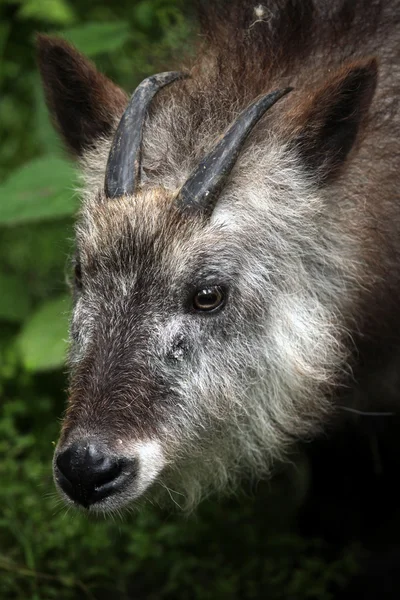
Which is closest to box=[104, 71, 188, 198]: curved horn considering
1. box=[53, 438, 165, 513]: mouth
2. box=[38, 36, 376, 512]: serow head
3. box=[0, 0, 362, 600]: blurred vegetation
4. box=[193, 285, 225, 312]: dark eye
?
box=[38, 36, 376, 512]: serow head

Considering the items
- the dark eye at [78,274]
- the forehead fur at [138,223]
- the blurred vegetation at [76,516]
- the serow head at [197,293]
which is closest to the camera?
the serow head at [197,293]

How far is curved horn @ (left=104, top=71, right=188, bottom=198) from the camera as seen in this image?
11.5ft

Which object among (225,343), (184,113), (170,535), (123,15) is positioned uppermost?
(123,15)

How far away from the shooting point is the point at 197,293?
343 cm

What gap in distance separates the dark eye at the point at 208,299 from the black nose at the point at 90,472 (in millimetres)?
622

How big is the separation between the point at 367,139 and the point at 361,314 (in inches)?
27.1

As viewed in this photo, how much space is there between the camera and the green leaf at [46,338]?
4723 millimetres

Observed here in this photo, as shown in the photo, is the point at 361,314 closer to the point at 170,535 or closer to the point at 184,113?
the point at 184,113

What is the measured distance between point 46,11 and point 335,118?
9.35 feet

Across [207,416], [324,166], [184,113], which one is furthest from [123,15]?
[207,416]

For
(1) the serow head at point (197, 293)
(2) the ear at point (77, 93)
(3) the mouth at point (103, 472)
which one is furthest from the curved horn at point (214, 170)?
(3) the mouth at point (103, 472)

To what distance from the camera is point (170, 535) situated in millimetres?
4879

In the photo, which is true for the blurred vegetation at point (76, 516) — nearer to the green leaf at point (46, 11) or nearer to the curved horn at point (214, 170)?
the green leaf at point (46, 11)

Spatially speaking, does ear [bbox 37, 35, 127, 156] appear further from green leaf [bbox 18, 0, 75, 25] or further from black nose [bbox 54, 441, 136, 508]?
green leaf [bbox 18, 0, 75, 25]
